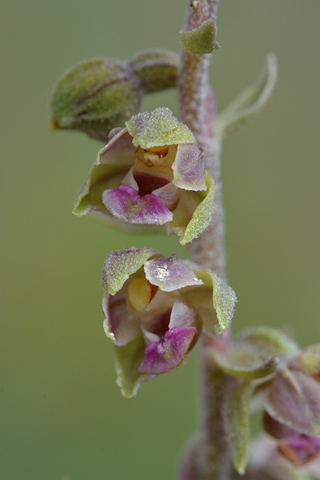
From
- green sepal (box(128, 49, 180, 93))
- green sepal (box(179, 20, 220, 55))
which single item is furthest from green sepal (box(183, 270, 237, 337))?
green sepal (box(128, 49, 180, 93))

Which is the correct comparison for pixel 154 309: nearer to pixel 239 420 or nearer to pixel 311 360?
pixel 239 420

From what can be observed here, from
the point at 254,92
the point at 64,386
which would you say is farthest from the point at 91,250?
the point at 254,92

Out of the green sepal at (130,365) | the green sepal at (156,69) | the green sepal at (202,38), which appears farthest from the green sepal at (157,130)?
the green sepal at (130,365)

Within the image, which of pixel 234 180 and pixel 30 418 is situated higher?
pixel 234 180

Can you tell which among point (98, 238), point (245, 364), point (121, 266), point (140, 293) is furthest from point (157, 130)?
point (98, 238)

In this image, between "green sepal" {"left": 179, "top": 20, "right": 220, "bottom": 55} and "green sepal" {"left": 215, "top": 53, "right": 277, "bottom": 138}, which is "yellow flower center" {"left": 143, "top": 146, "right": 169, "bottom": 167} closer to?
"green sepal" {"left": 179, "top": 20, "right": 220, "bottom": 55}

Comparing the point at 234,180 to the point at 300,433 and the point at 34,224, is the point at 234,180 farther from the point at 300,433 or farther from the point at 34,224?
the point at 300,433
